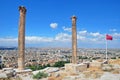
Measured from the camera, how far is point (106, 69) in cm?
1883

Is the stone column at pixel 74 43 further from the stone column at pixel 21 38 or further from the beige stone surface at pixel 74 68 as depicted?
the stone column at pixel 21 38

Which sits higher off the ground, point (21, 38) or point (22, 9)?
point (22, 9)

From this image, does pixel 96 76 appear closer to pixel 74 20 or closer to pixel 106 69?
pixel 106 69

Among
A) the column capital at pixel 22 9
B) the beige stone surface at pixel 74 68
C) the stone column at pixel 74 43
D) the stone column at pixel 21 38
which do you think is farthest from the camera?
the stone column at pixel 74 43

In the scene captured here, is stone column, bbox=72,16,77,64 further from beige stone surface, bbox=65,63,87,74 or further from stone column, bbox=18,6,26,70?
stone column, bbox=18,6,26,70

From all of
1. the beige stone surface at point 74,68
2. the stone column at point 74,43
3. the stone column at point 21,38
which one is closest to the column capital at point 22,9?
the stone column at point 21,38

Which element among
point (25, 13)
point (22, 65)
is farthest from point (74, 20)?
point (22, 65)

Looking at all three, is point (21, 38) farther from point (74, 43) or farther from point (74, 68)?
point (74, 43)

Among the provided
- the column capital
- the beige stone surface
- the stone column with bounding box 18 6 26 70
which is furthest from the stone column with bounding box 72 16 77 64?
the column capital

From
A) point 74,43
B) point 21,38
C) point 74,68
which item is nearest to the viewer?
point 74,68

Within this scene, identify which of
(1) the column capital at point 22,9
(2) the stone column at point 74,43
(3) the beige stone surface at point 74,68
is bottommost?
(3) the beige stone surface at point 74,68

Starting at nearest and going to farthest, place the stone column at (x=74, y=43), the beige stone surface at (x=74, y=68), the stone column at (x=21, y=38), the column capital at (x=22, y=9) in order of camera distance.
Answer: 1. the beige stone surface at (x=74, y=68)
2. the stone column at (x=21, y=38)
3. the column capital at (x=22, y=9)
4. the stone column at (x=74, y=43)

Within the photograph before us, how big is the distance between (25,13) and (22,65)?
4.24 metres

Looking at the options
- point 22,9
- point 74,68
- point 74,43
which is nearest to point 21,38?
point 22,9
